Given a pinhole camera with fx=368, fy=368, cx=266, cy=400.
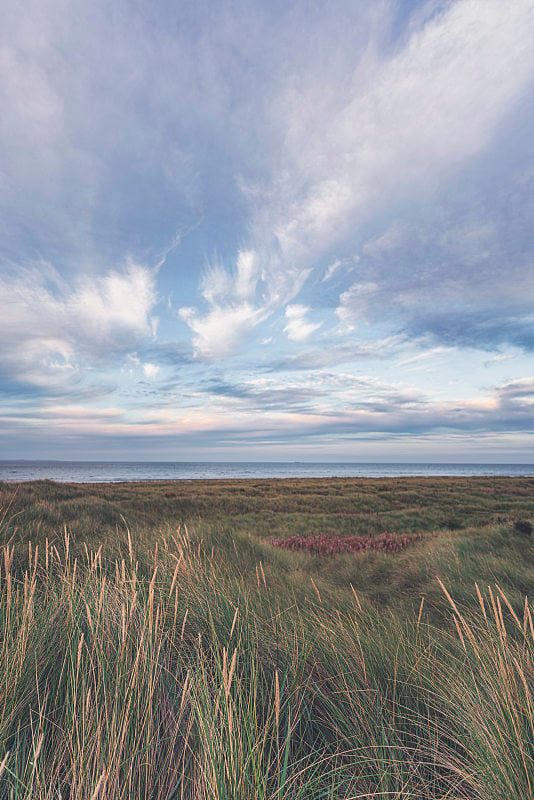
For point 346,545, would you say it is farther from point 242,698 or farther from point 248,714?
point 248,714

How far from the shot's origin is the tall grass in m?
1.52

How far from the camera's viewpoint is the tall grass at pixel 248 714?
1.52 meters

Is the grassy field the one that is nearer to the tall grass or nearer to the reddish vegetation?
the tall grass

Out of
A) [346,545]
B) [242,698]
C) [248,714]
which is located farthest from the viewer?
[346,545]

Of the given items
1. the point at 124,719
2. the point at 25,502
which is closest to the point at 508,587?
the point at 124,719

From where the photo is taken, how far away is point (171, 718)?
6.63 ft

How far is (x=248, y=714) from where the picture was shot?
162 centimetres

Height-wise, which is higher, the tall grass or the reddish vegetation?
the tall grass

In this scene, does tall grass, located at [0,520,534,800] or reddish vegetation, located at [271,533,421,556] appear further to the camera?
reddish vegetation, located at [271,533,421,556]

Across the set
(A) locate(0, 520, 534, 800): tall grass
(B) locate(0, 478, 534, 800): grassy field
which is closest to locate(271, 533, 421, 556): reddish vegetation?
(B) locate(0, 478, 534, 800): grassy field

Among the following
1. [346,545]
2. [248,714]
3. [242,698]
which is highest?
[248,714]

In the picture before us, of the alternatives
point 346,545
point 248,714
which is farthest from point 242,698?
point 346,545

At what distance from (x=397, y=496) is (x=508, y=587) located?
26269 millimetres

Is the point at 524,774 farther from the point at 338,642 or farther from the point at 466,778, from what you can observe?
the point at 338,642
